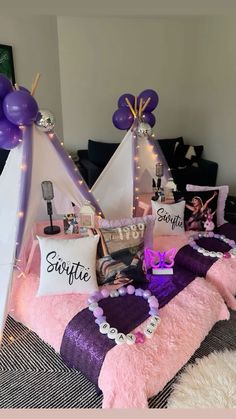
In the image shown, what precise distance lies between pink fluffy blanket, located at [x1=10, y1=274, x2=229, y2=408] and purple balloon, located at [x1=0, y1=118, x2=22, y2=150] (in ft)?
2.58

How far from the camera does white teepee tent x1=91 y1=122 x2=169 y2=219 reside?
247cm

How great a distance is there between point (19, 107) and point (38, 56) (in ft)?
7.56

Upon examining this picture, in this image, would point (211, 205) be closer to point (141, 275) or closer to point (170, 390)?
point (141, 275)

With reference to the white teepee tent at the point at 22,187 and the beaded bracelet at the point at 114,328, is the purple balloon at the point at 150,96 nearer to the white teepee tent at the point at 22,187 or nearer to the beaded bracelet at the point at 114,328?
the white teepee tent at the point at 22,187

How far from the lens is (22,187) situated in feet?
5.63

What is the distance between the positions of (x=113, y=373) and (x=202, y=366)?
1.79 ft

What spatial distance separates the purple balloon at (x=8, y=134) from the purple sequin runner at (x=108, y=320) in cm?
100

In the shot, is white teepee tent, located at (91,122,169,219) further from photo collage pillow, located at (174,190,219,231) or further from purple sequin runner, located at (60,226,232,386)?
purple sequin runner, located at (60,226,232,386)

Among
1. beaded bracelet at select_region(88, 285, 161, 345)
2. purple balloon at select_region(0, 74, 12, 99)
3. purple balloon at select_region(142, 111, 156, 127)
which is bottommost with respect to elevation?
beaded bracelet at select_region(88, 285, 161, 345)

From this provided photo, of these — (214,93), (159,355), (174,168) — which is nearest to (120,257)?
(159,355)

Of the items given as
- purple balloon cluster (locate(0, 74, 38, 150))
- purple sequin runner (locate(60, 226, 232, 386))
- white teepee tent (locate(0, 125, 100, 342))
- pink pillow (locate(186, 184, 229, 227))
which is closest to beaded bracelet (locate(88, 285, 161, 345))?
purple sequin runner (locate(60, 226, 232, 386))

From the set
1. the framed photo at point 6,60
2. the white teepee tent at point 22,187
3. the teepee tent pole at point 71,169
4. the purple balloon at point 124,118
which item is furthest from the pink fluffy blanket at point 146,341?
the framed photo at point 6,60

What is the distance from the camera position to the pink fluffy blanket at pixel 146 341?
1.21 metres

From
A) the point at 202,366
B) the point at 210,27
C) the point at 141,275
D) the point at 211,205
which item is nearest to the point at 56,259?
the point at 141,275
